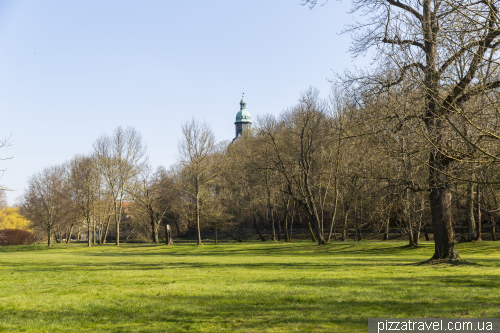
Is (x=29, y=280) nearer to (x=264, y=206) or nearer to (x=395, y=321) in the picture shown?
(x=395, y=321)

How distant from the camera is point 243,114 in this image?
161 metres

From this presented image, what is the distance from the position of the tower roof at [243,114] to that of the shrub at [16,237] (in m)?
103

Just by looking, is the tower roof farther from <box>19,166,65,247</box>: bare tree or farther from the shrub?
<box>19,166,65,247</box>: bare tree

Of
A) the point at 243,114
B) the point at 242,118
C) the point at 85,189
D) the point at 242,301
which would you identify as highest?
the point at 243,114

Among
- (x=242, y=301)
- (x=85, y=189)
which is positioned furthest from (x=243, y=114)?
(x=242, y=301)

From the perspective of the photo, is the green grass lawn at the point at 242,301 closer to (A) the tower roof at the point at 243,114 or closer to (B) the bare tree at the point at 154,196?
(B) the bare tree at the point at 154,196

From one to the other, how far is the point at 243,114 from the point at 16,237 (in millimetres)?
107293

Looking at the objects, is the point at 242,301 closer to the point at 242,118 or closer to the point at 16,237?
the point at 16,237

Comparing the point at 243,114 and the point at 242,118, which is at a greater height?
the point at 243,114

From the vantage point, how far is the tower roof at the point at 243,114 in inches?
6324

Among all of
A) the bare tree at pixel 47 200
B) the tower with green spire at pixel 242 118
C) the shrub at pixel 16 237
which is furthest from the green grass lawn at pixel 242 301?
the tower with green spire at pixel 242 118

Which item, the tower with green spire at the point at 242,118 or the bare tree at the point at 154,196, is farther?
the tower with green spire at the point at 242,118

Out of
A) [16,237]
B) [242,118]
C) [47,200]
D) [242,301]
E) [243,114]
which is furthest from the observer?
[243,114]

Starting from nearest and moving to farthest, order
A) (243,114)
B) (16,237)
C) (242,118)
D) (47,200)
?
1. (47,200)
2. (16,237)
3. (242,118)
4. (243,114)
